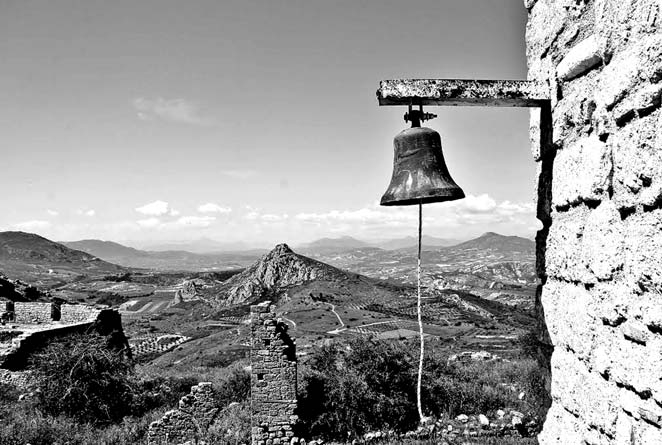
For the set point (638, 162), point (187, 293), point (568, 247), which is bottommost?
point (187, 293)

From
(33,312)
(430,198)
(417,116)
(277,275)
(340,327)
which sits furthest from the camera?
(277,275)

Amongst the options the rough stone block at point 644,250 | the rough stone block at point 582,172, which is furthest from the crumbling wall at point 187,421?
the rough stone block at point 644,250

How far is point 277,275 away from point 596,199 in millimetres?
65700

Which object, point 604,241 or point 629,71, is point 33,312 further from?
point 629,71

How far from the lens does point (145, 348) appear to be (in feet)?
138

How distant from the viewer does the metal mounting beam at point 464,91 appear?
2889mm

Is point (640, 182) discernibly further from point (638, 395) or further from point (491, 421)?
point (491, 421)

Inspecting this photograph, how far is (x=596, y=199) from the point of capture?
7.75 feet

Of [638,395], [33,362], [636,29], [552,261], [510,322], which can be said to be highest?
[636,29]

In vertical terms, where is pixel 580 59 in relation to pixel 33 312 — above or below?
above

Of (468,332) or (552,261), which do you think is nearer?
(552,261)

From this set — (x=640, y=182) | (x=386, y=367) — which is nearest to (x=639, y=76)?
(x=640, y=182)

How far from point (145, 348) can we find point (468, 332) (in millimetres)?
31877

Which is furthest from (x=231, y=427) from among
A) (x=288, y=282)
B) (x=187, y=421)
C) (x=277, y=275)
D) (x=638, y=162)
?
(x=277, y=275)
